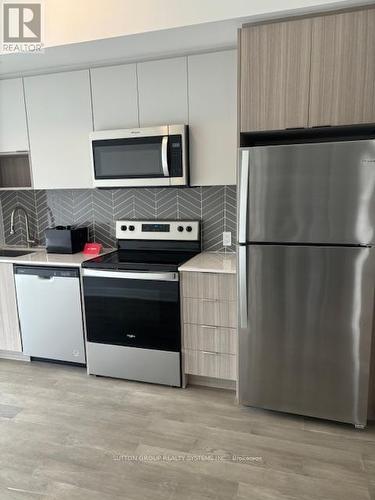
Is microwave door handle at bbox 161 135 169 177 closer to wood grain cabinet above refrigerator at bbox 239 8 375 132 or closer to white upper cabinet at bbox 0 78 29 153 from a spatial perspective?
wood grain cabinet above refrigerator at bbox 239 8 375 132

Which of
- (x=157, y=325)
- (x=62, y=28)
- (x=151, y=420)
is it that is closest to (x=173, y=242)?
(x=157, y=325)

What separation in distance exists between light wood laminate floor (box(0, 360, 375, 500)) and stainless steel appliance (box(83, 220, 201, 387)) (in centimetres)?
16

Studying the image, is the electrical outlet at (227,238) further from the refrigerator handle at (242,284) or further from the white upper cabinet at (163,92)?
the white upper cabinet at (163,92)

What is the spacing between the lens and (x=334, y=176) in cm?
193

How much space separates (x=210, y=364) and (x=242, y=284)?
730mm

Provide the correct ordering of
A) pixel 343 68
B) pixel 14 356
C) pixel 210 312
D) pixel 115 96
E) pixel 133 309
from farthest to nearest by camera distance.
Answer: pixel 14 356 < pixel 115 96 < pixel 133 309 < pixel 210 312 < pixel 343 68

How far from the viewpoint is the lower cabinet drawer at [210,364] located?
252cm

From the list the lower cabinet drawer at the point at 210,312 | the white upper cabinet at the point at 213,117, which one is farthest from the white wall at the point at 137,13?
the lower cabinet drawer at the point at 210,312

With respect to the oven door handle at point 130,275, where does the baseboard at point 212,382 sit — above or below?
below

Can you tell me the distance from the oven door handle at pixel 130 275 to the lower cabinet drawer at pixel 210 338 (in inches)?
14.5

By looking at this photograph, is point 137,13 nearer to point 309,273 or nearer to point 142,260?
point 142,260

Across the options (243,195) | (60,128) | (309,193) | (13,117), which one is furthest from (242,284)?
(13,117)

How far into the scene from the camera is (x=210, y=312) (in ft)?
8.15

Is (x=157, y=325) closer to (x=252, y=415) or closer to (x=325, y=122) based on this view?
(x=252, y=415)
